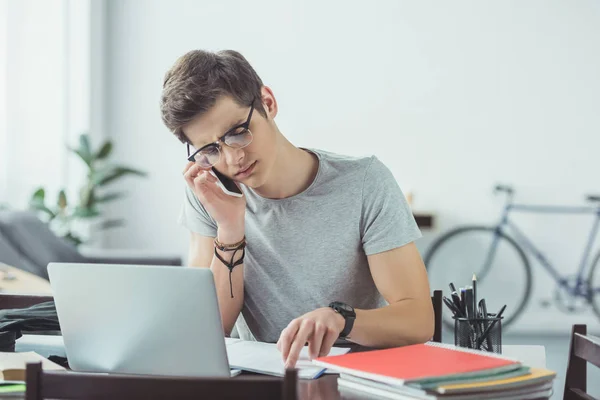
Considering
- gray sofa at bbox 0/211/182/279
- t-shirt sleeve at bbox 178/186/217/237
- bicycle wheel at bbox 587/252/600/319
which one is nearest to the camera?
t-shirt sleeve at bbox 178/186/217/237

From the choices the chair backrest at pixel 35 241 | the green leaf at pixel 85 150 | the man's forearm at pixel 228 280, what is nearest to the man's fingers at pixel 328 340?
the man's forearm at pixel 228 280

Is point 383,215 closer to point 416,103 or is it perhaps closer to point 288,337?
point 288,337

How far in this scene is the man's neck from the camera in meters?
1.66

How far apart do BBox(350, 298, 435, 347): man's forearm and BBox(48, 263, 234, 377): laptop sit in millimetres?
318

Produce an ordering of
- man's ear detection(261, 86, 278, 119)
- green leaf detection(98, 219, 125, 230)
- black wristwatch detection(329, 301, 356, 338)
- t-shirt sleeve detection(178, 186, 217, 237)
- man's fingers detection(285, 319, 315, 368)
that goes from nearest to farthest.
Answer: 1. man's fingers detection(285, 319, 315, 368)
2. black wristwatch detection(329, 301, 356, 338)
3. man's ear detection(261, 86, 278, 119)
4. t-shirt sleeve detection(178, 186, 217, 237)
5. green leaf detection(98, 219, 125, 230)

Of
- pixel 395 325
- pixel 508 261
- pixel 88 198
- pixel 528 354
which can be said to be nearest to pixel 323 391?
Result: pixel 395 325

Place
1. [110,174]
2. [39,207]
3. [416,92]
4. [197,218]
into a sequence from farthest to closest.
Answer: [416,92] < [110,174] < [39,207] < [197,218]

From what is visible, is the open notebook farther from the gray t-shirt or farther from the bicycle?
the bicycle

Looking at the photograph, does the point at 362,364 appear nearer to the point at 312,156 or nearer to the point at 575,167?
the point at 312,156

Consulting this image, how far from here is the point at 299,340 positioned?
120cm

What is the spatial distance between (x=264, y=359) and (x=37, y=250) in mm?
2615

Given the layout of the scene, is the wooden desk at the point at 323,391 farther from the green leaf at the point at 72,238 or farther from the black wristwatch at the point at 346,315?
the green leaf at the point at 72,238

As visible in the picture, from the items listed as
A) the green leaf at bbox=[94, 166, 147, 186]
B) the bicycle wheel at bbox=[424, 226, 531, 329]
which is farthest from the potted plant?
the bicycle wheel at bbox=[424, 226, 531, 329]

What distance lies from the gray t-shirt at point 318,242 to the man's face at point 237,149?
0.38 ft
